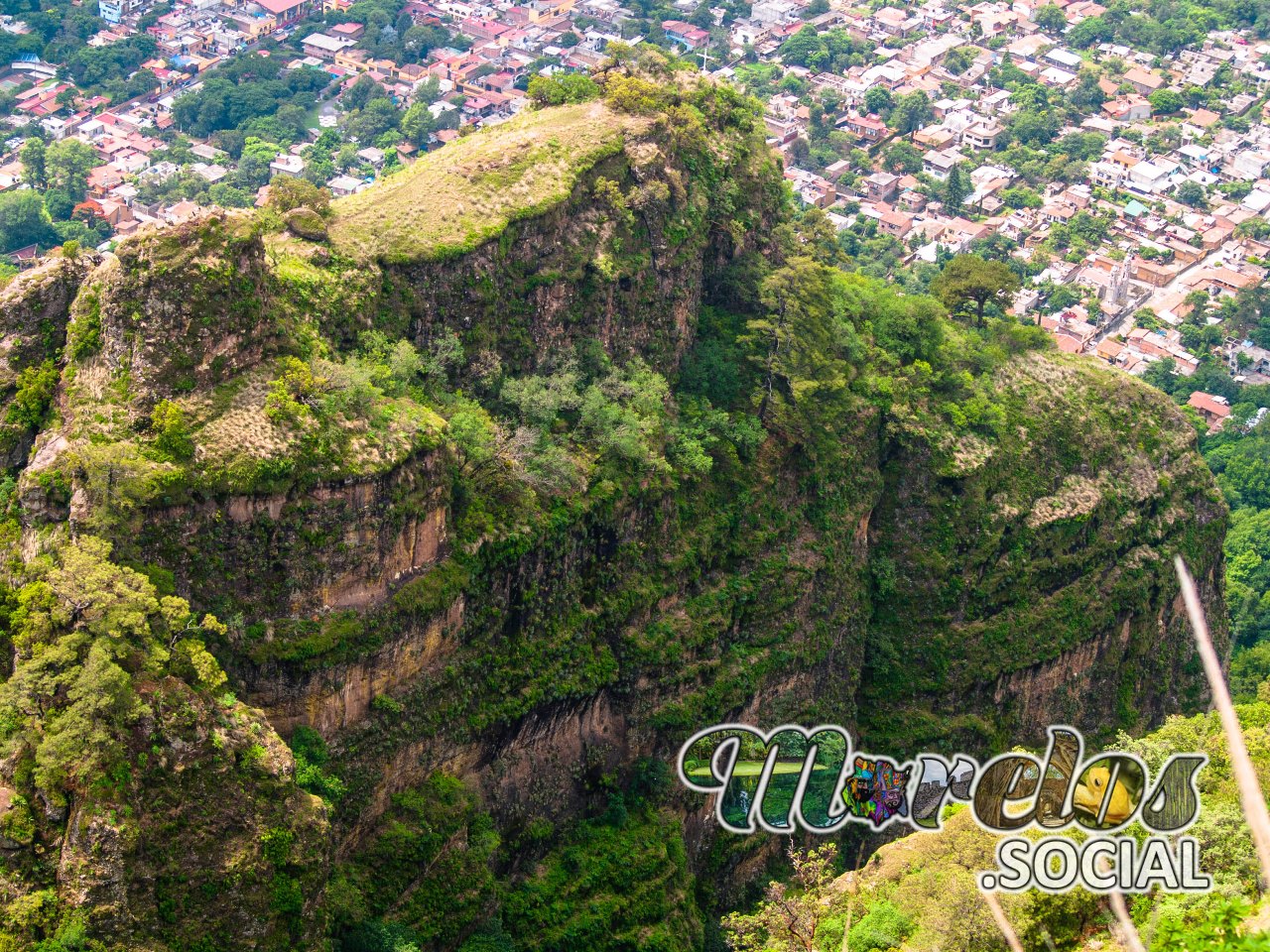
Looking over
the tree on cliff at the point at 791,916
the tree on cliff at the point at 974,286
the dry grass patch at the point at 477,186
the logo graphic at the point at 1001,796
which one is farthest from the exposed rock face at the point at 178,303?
the tree on cliff at the point at 974,286

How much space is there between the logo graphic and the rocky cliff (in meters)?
0.98

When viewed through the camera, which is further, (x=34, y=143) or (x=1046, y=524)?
(x=34, y=143)

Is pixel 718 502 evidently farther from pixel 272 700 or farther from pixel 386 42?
pixel 386 42

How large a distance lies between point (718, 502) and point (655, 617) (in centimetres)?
389

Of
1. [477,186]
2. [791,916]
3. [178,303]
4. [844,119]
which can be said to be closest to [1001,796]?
[791,916]

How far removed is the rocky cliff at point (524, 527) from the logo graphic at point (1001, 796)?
3.22 ft

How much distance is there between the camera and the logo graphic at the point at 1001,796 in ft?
103

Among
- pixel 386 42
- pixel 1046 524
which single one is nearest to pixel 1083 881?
pixel 1046 524

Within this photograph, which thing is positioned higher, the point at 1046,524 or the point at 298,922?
the point at 298,922

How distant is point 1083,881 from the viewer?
30812 millimetres

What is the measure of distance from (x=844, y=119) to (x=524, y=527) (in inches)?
2781

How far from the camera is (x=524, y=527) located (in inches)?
1495

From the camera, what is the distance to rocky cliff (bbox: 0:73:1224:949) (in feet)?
104

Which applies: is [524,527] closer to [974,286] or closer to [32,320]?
[32,320]
